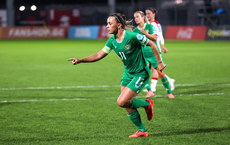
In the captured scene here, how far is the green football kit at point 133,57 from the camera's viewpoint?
19.9 feet

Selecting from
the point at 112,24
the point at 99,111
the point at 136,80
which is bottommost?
the point at 99,111

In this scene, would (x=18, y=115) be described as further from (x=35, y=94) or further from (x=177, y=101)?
(x=177, y=101)

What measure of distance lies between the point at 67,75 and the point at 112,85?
318cm

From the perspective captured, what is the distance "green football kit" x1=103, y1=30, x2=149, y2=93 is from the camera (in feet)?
19.9

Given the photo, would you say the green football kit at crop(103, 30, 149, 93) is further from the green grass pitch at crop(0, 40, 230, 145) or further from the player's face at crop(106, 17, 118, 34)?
the green grass pitch at crop(0, 40, 230, 145)

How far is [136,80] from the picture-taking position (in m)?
6.16

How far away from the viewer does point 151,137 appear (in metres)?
6.24

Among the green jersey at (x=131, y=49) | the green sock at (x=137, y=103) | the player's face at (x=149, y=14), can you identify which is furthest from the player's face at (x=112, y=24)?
the player's face at (x=149, y=14)

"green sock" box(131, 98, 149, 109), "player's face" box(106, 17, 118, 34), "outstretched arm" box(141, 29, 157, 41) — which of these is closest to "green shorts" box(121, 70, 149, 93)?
"green sock" box(131, 98, 149, 109)

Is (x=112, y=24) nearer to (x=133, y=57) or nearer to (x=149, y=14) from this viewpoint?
(x=133, y=57)

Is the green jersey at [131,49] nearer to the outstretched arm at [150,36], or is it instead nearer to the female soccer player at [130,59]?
the female soccer player at [130,59]

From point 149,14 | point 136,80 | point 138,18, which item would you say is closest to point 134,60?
point 136,80

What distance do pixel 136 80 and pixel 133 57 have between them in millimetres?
352

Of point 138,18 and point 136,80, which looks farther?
point 138,18
